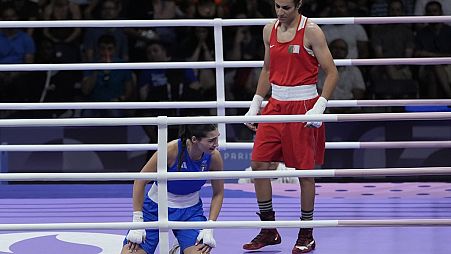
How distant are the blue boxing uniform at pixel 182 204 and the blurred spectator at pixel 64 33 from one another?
4641mm

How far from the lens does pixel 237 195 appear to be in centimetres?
764

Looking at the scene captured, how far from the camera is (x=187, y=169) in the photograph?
543 cm

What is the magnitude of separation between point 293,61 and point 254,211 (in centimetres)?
146

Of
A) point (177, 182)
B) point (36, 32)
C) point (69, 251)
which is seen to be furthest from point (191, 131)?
point (36, 32)

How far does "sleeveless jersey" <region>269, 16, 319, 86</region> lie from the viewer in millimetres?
5953

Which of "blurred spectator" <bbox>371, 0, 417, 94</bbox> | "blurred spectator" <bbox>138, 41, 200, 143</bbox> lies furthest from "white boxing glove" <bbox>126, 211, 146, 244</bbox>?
"blurred spectator" <bbox>371, 0, 417, 94</bbox>

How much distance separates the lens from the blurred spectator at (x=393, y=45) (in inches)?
381

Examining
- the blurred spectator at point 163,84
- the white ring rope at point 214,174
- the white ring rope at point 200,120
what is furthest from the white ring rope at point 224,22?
the blurred spectator at point 163,84

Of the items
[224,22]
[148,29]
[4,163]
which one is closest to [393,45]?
[148,29]

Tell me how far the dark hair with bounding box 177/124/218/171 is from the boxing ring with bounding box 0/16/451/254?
0.12 meters

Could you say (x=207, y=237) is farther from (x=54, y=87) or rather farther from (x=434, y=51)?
(x=434, y=51)

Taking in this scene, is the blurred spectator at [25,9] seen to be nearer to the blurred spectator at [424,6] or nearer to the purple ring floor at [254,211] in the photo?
the purple ring floor at [254,211]

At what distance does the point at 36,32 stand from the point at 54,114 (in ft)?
3.38

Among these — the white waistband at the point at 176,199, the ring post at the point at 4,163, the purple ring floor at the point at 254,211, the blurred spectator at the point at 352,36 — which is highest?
the blurred spectator at the point at 352,36
